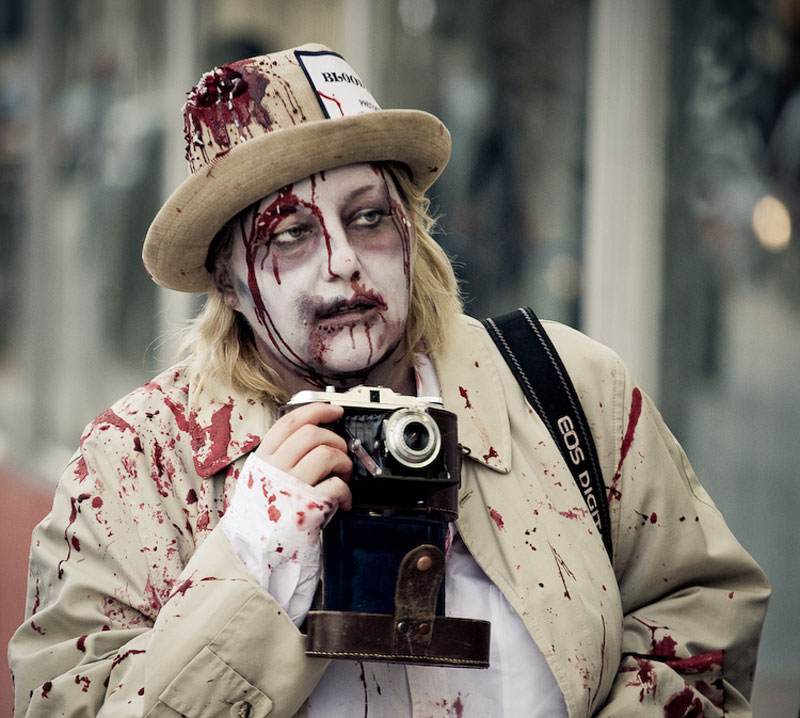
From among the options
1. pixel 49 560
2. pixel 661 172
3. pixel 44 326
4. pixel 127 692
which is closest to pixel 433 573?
pixel 127 692

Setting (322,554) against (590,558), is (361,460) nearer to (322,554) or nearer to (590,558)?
(322,554)

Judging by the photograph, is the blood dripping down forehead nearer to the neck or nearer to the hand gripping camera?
the neck

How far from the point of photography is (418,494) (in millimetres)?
2051

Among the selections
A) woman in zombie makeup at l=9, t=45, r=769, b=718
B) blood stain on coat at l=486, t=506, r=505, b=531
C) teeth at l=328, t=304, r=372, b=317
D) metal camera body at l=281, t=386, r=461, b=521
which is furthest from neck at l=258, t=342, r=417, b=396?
blood stain on coat at l=486, t=506, r=505, b=531

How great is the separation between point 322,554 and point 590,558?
52 cm

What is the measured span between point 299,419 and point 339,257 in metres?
0.37

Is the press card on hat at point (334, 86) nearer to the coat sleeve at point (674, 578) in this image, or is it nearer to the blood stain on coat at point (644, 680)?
the coat sleeve at point (674, 578)

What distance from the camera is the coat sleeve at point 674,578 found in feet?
7.54

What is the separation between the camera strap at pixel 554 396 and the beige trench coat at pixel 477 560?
0.03m

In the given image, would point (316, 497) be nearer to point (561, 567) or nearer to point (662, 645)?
point (561, 567)

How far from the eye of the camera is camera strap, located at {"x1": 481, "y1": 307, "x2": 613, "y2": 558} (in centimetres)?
236

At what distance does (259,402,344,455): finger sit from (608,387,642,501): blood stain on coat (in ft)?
2.05

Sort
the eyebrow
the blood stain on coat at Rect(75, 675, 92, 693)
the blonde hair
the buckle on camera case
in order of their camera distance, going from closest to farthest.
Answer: the buckle on camera case
the blood stain on coat at Rect(75, 675, 92, 693)
the eyebrow
the blonde hair

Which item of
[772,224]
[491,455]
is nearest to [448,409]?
[491,455]
